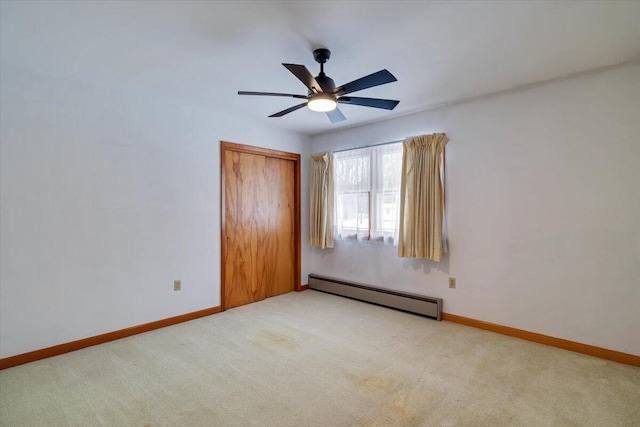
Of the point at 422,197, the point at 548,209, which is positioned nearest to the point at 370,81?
the point at 422,197

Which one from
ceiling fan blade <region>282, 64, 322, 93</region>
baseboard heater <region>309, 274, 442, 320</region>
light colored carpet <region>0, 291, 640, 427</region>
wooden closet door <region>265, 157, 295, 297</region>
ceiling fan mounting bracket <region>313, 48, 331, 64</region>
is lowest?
light colored carpet <region>0, 291, 640, 427</region>

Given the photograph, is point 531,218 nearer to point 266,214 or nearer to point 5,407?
point 266,214

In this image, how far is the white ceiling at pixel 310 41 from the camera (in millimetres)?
1856

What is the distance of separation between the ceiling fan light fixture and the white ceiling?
341mm

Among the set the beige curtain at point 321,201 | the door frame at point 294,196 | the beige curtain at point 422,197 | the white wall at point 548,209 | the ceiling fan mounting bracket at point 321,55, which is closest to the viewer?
the ceiling fan mounting bracket at point 321,55

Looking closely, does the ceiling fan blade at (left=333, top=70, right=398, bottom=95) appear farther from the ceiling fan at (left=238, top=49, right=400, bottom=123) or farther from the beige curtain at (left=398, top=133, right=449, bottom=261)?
the beige curtain at (left=398, top=133, right=449, bottom=261)

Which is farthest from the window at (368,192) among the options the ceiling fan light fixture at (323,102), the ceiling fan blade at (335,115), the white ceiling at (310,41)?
the ceiling fan light fixture at (323,102)

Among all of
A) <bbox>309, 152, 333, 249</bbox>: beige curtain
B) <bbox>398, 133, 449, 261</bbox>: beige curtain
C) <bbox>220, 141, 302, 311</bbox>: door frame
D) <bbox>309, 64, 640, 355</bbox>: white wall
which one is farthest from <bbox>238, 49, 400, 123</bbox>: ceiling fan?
<bbox>309, 152, 333, 249</bbox>: beige curtain

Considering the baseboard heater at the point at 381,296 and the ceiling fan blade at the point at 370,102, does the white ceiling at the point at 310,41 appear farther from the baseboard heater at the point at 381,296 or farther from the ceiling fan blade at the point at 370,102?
the baseboard heater at the point at 381,296

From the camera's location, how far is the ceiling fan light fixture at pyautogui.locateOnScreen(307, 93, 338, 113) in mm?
2332

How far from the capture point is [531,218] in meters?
3.00

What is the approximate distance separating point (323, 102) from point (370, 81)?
15.9 inches

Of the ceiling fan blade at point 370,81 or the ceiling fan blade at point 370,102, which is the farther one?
the ceiling fan blade at point 370,102

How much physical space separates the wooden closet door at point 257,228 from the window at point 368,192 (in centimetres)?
80
